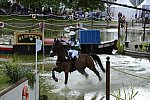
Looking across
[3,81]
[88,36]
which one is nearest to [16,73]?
[3,81]

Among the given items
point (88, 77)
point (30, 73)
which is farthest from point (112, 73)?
point (30, 73)

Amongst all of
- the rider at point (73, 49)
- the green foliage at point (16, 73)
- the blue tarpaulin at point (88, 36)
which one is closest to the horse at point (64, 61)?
the rider at point (73, 49)

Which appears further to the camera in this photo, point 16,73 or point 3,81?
point 16,73

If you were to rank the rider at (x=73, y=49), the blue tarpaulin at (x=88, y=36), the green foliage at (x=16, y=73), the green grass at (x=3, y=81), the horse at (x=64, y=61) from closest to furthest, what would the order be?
the green grass at (x=3, y=81), the green foliage at (x=16, y=73), the horse at (x=64, y=61), the rider at (x=73, y=49), the blue tarpaulin at (x=88, y=36)

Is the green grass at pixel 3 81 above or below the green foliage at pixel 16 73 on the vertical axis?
below

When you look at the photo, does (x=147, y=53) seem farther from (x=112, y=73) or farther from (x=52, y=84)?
(x=52, y=84)

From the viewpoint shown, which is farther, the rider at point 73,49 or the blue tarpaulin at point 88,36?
the blue tarpaulin at point 88,36

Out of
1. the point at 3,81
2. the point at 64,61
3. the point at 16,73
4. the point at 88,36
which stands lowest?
the point at 64,61

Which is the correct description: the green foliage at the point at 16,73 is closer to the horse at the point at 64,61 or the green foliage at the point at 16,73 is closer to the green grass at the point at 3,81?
the green grass at the point at 3,81

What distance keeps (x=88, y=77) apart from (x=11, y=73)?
7461 millimetres

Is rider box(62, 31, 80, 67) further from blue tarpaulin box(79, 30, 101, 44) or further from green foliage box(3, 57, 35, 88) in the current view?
blue tarpaulin box(79, 30, 101, 44)

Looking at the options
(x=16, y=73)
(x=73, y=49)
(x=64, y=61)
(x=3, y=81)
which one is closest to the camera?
(x=3, y=81)

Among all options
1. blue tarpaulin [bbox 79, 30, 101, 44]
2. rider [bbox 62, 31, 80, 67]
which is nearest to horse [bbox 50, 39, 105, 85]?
rider [bbox 62, 31, 80, 67]

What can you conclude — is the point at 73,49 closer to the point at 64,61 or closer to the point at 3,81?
the point at 64,61
